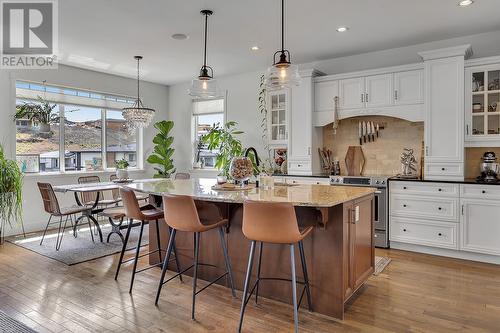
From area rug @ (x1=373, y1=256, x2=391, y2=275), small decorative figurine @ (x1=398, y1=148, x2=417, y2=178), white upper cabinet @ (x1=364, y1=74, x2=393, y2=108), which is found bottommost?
area rug @ (x1=373, y1=256, x2=391, y2=275)

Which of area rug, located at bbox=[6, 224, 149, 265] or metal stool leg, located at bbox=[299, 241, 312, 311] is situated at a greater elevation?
metal stool leg, located at bbox=[299, 241, 312, 311]

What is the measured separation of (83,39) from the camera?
4.65 meters

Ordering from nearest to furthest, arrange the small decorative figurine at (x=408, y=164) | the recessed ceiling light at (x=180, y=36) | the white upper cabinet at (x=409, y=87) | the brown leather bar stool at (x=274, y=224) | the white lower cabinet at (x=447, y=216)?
the brown leather bar stool at (x=274, y=224) → the white lower cabinet at (x=447, y=216) → the recessed ceiling light at (x=180, y=36) → the white upper cabinet at (x=409, y=87) → the small decorative figurine at (x=408, y=164)

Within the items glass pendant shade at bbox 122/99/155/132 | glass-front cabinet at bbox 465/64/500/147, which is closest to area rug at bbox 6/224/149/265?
glass pendant shade at bbox 122/99/155/132

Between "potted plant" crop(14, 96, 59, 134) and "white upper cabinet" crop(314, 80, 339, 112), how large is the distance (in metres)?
4.41

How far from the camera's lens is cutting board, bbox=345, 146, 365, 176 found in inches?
215

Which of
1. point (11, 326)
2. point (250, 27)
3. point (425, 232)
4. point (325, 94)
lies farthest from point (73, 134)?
point (425, 232)

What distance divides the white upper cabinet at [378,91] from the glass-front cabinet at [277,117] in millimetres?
1321

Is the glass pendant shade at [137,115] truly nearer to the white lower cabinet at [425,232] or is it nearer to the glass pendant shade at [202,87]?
the glass pendant shade at [202,87]

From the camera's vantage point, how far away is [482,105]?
4312 mm

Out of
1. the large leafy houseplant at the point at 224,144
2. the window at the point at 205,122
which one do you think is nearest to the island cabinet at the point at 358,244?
the large leafy houseplant at the point at 224,144

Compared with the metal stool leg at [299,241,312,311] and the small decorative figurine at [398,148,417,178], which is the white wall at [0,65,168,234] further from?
the small decorative figurine at [398,148,417,178]

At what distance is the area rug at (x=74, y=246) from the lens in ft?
14.2

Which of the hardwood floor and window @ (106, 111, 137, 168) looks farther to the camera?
window @ (106, 111, 137, 168)
